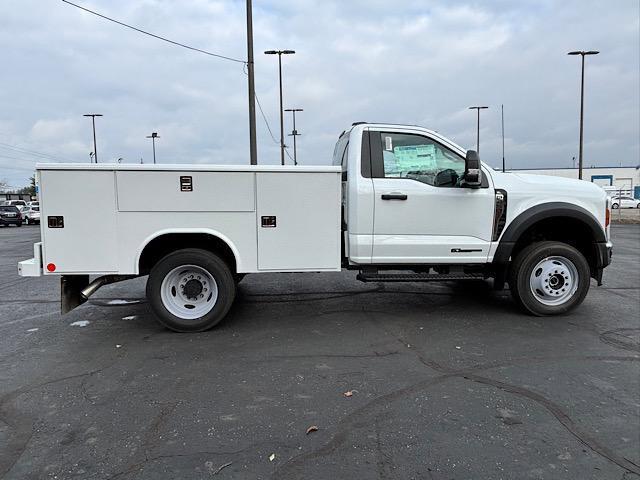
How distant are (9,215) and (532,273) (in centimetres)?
3760

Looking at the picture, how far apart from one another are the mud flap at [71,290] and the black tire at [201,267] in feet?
2.92

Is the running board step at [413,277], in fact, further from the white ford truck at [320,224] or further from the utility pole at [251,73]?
the utility pole at [251,73]

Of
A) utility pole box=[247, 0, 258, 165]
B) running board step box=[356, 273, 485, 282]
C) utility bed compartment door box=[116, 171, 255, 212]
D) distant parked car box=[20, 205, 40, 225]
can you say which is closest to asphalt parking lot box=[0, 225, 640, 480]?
running board step box=[356, 273, 485, 282]

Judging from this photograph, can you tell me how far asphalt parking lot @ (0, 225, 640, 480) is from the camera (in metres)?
2.80

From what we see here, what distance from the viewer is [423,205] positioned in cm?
551

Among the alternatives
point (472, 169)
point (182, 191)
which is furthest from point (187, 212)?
point (472, 169)

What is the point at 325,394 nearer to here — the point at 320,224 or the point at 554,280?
the point at 320,224

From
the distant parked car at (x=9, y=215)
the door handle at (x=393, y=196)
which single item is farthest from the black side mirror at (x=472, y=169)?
the distant parked car at (x=9, y=215)

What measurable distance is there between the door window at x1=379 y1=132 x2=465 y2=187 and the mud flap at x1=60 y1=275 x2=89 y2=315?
3785 mm

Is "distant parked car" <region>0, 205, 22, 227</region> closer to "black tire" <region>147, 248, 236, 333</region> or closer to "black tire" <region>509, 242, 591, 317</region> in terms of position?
"black tire" <region>147, 248, 236, 333</region>

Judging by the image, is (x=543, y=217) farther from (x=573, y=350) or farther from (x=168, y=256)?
(x=168, y=256)

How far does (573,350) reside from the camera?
186 inches

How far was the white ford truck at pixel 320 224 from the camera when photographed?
5000 mm

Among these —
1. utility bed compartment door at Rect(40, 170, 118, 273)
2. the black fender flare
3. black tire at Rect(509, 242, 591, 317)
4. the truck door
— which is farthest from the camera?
black tire at Rect(509, 242, 591, 317)
